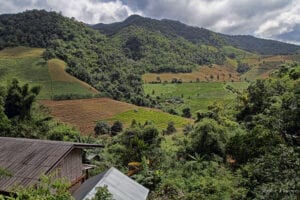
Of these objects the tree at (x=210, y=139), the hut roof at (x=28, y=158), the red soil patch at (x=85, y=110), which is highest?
the hut roof at (x=28, y=158)

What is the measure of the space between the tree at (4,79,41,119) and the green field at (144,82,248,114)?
51.0 m

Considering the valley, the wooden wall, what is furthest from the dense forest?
the wooden wall

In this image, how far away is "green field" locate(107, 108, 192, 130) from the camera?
6312 centimetres

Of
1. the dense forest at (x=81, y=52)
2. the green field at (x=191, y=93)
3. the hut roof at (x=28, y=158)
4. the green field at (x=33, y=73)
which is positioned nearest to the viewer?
the hut roof at (x=28, y=158)

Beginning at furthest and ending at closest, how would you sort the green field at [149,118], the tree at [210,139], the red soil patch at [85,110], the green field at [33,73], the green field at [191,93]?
the green field at [191,93], the green field at [33,73], the green field at [149,118], the red soil patch at [85,110], the tree at [210,139]

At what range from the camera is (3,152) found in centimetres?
1483

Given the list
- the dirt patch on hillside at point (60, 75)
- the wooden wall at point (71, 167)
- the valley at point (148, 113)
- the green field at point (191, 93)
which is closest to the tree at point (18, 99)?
the valley at point (148, 113)

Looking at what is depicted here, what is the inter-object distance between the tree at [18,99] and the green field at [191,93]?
167 ft

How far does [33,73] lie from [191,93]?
45828 millimetres

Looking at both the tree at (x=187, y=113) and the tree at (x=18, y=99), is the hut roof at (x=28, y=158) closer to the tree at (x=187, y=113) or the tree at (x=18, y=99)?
the tree at (x=18, y=99)

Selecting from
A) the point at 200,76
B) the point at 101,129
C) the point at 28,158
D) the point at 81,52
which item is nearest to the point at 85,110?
the point at 101,129

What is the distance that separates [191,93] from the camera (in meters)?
102

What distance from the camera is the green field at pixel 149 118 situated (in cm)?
6312

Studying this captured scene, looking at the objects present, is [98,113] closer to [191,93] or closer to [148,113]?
[148,113]
